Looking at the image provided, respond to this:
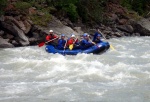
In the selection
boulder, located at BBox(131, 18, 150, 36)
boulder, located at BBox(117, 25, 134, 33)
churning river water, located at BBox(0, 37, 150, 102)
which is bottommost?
boulder, located at BBox(117, 25, 134, 33)

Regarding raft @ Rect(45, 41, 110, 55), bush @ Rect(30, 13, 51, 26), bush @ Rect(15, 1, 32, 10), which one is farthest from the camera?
bush @ Rect(15, 1, 32, 10)

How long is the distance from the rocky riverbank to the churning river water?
2276 mm

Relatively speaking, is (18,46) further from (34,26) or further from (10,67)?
(10,67)

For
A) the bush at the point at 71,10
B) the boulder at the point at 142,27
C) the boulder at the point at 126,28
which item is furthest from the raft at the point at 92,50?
the boulder at the point at 142,27

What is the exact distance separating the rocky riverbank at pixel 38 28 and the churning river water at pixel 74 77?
2276 mm

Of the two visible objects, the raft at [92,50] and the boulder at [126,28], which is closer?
the raft at [92,50]

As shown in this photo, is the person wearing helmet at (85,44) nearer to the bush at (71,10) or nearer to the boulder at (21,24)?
the boulder at (21,24)

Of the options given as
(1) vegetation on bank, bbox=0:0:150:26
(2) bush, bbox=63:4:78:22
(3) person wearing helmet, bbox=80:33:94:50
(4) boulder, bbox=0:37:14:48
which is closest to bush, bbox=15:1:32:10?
(1) vegetation on bank, bbox=0:0:150:26

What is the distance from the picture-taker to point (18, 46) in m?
18.2

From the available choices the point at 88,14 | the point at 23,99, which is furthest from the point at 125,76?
the point at 88,14

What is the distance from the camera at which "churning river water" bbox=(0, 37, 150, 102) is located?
31.3 feet

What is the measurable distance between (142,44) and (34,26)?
6.38 meters

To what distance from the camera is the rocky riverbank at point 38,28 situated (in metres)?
18.8

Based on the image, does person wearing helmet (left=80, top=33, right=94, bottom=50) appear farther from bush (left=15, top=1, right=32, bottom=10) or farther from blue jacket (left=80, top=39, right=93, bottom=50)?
bush (left=15, top=1, right=32, bottom=10)
